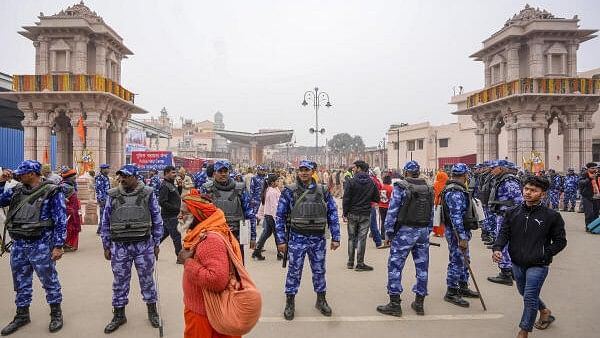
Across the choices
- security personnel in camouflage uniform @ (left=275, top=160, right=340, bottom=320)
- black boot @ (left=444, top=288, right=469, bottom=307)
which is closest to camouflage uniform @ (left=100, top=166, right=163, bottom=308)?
security personnel in camouflage uniform @ (left=275, top=160, right=340, bottom=320)

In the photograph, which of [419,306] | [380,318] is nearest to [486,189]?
[419,306]

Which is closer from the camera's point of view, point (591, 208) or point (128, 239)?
point (128, 239)

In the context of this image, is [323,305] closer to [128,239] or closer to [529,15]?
[128,239]

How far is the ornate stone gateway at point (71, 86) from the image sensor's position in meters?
21.7

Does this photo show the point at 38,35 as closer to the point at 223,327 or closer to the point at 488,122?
the point at 223,327

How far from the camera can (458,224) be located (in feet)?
17.3

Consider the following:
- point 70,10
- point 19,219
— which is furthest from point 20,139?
point 19,219

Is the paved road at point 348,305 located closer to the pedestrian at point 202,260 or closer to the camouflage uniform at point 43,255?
the camouflage uniform at point 43,255

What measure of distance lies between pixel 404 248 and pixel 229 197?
97.4 inches

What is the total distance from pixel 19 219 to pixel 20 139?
28.2 m

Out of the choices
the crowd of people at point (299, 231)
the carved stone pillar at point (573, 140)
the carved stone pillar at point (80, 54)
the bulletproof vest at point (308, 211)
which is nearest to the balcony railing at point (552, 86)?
the carved stone pillar at point (573, 140)

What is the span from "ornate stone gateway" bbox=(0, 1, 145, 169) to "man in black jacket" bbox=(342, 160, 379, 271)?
61.6ft

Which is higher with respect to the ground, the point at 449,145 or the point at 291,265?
the point at 449,145

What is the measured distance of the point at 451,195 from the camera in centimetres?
539
